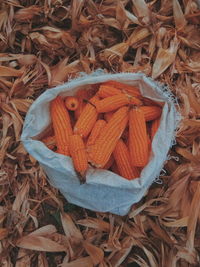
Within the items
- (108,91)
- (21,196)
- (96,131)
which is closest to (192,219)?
(96,131)

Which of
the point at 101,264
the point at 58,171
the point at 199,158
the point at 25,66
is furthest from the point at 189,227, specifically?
the point at 25,66

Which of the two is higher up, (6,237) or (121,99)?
(121,99)

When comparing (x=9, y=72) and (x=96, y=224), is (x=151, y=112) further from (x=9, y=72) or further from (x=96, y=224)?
(x=9, y=72)

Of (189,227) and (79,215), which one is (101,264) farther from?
(189,227)

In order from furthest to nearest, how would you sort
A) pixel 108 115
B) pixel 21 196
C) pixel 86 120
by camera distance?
pixel 21 196 < pixel 108 115 < pixel 86 120

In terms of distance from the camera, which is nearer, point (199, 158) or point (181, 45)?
point (199, 158)

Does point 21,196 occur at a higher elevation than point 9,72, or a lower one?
lower

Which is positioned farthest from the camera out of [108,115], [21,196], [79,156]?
[21,196]
